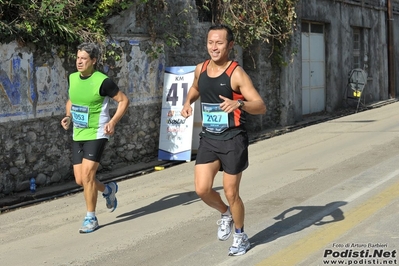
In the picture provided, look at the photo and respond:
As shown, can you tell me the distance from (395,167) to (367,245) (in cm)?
434

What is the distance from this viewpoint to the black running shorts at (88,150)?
738 cm

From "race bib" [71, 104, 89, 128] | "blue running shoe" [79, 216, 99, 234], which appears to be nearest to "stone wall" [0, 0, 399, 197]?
"race bib" [71, 104, 89, 128]

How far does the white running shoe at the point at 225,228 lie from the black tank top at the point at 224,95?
763 millimetres

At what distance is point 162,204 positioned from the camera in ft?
28.9

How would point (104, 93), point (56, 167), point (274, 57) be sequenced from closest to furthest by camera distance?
point (104, 93) < point (56, 167) < point (274, 57)

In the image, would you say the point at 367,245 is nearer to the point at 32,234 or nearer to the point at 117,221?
the point at 117,221

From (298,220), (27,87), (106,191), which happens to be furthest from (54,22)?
(298,220)

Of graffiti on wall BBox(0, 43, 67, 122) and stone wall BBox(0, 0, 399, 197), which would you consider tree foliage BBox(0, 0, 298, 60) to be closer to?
stone wall BBox(0, 0, 399, 197)

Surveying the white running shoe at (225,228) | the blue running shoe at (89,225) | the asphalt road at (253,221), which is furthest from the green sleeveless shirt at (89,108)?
the white running shoe at (225,228)

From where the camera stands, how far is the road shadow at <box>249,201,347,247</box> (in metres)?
6.70

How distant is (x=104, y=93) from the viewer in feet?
24.4

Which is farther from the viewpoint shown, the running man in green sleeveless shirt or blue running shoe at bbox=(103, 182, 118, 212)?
blue running shoe at bbox=(103, 182, 118, 212)

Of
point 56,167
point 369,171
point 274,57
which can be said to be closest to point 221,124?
point 369,171

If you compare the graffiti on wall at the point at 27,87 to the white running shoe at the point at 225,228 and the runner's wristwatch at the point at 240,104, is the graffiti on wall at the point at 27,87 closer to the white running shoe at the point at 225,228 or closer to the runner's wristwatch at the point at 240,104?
the white running shoe at the point at 225,228
